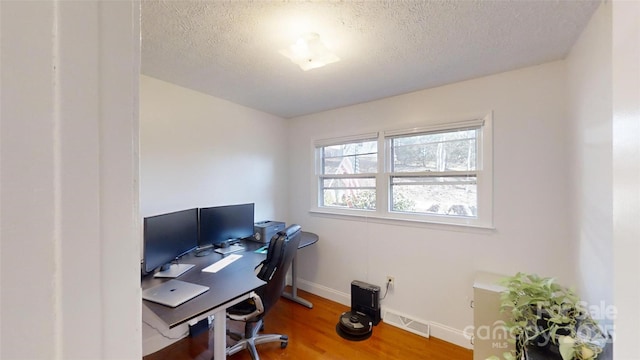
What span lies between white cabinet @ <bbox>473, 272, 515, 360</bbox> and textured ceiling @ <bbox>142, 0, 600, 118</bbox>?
5.42 ft

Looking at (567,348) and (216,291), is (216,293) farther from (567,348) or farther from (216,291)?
(567,348)

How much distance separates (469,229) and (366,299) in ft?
3.87

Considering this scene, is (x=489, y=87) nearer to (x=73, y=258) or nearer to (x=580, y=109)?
(x=580, y=109)

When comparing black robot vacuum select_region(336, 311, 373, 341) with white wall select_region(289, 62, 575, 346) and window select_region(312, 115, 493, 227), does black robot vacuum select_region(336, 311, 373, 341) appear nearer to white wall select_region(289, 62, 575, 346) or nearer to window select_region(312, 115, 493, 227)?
white wall select_region(289, 62, 575, 346)

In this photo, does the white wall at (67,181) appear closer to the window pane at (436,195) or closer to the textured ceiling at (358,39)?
the textured ceiling at (358,39)

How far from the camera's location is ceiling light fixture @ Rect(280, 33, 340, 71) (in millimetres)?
1415

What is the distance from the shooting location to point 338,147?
3025 mm

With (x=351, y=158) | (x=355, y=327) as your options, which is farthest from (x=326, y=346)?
(x=351, y=158)

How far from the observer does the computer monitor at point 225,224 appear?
7.23ft

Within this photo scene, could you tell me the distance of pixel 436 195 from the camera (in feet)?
7.70

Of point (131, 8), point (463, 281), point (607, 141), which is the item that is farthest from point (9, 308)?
point (463, 281)

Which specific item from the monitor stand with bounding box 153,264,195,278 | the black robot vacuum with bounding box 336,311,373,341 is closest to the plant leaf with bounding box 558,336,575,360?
the black robot vacuum with bounding box 336,311,373,341

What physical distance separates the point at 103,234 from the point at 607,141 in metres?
1.94

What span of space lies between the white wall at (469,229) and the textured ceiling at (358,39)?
0.22 metres
